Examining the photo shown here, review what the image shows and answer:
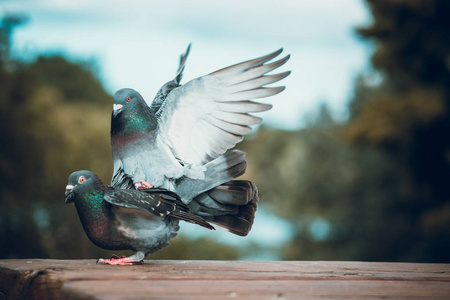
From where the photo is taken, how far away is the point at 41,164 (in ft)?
24.2

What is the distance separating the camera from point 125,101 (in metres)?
2.26

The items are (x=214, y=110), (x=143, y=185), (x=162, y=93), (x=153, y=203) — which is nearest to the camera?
(x=153, y=203)

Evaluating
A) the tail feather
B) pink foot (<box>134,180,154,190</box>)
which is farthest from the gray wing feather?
the tail feather

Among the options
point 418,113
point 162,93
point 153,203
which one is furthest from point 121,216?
point 418,113

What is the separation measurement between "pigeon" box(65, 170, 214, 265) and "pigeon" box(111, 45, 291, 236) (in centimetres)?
19

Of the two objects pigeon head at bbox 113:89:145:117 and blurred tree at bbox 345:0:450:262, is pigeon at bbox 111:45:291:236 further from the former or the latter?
blurred tree at bbox 345:0:450:262

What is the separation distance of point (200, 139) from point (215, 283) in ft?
3.29

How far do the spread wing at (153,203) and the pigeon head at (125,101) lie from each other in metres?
0.41

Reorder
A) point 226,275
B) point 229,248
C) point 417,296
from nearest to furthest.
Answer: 1. point 417,296
2. point 226,275
3. point 229,248

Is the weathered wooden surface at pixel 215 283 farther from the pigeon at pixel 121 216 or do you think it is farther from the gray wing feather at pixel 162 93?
the gray wing feather at pixel 162 93

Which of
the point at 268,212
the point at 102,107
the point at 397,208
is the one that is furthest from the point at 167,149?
the point at 102,107

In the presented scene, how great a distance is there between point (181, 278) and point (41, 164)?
6.36m

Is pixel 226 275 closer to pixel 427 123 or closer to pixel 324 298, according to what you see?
pixel 324 298

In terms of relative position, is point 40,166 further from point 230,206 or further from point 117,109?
point 230,206
